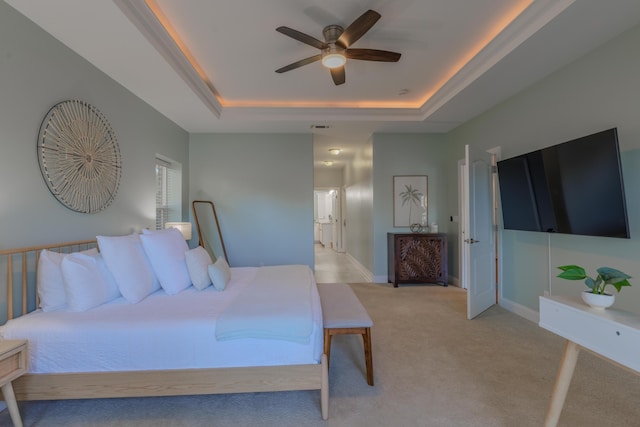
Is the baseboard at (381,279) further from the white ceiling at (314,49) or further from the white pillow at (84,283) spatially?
the white pillow at (84,283)

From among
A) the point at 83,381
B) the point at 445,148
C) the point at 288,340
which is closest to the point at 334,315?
the point at 288,340

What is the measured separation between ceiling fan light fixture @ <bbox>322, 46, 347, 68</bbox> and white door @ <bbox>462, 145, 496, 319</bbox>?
1.81 meters

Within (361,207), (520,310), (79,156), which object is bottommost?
(520,310)

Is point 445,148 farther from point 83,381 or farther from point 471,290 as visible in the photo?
point 83,381

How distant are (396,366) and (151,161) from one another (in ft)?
11.5

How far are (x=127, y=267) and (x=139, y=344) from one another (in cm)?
68

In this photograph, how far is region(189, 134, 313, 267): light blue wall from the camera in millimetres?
5016

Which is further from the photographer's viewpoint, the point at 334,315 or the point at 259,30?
the point at 259,30

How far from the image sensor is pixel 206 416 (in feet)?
5.98

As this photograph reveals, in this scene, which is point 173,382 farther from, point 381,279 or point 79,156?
point 381,279

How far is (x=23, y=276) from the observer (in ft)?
6.44

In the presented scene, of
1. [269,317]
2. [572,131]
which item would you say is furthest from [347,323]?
[572,131]

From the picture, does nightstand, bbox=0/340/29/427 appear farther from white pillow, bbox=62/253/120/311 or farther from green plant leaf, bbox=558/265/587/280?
green plant leaf, bbox=558/265/587/280

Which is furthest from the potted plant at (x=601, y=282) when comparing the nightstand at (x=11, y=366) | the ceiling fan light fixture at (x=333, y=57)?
the nightstand at (x=11, y=366)
